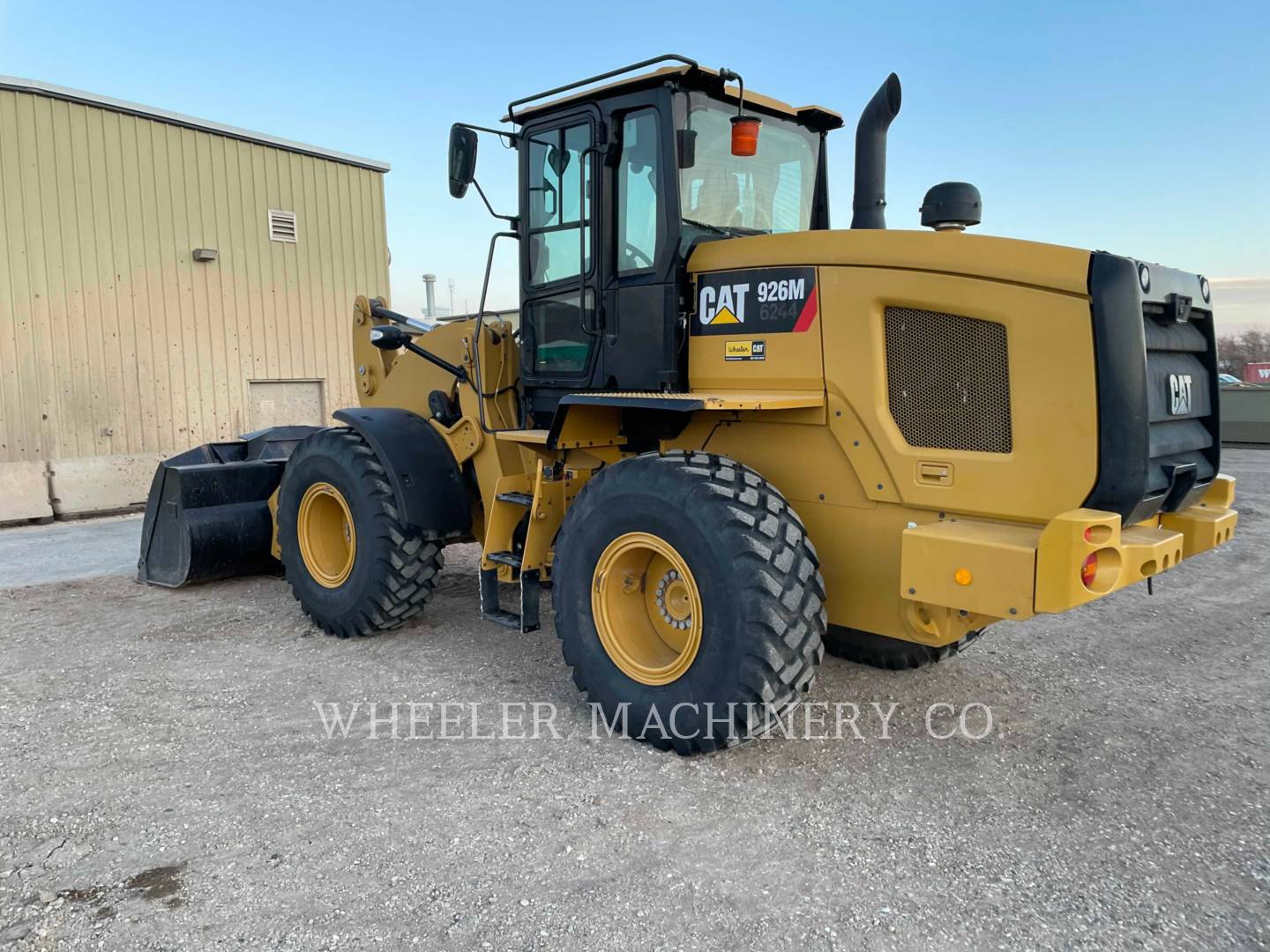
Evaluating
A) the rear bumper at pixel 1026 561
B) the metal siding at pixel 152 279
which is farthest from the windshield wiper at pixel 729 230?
the metal siding at pixel 152 279

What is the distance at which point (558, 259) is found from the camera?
15.9 feet

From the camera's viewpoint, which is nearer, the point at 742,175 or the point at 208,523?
the point at 742,175

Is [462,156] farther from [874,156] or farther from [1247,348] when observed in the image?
[1247,348]

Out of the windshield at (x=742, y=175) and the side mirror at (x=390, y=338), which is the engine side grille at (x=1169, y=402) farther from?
the side mirror at (x=390, y=338)

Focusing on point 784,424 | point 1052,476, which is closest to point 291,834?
point 784,424

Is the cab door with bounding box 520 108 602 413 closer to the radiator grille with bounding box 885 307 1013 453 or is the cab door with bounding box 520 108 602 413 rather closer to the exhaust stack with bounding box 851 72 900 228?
the exhaust stack with bounding box 851 72 900 228

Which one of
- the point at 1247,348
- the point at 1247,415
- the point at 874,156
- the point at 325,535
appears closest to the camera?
the point at 874,156

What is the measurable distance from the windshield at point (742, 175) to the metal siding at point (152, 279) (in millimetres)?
7996

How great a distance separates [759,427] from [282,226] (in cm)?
1097

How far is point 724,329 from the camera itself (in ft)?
13.7

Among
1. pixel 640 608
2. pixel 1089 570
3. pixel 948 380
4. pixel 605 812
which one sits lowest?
pixel 605 812

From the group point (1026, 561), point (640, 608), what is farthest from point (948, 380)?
point (640, 608)

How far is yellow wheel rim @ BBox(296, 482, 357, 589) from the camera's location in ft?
18.3

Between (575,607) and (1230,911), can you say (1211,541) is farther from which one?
(575,607)
